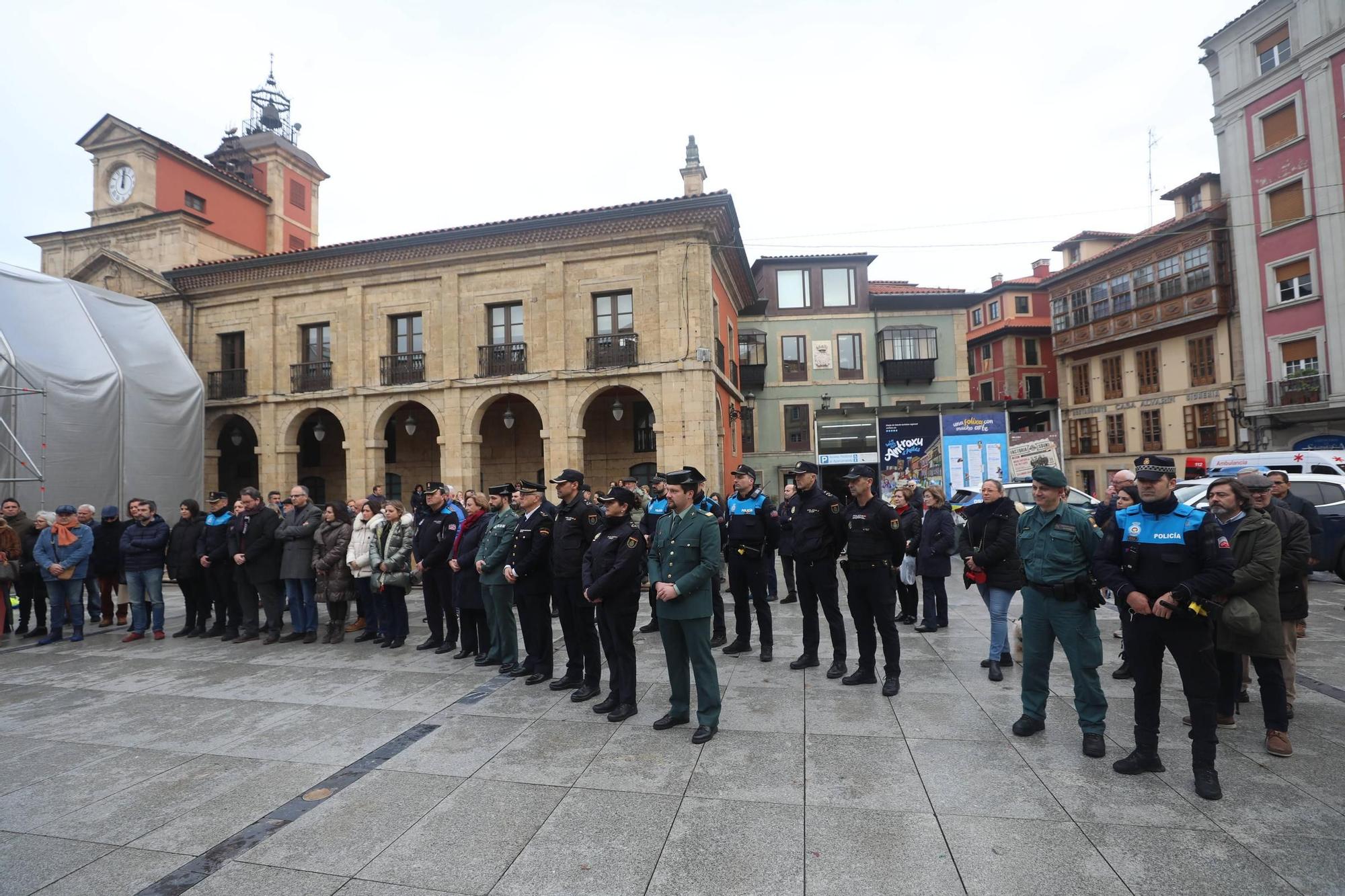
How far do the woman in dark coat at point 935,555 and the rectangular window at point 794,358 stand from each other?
2304cm

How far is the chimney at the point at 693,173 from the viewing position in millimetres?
19984

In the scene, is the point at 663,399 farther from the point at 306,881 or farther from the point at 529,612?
the point at 306,881

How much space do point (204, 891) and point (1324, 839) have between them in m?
5.39

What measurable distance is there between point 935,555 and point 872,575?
245cm

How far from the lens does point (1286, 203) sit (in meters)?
22.8

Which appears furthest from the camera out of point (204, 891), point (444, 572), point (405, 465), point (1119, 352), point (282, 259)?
point (1119, 352)

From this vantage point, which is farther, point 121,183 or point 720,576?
point 121,183

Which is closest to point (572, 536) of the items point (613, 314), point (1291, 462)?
point (613, 314)

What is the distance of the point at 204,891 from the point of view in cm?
305

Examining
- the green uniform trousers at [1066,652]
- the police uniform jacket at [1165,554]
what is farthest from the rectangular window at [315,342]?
the police uniform jacket at [1165,554]

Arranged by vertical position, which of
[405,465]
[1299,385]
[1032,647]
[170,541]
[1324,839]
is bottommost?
[1324,839]

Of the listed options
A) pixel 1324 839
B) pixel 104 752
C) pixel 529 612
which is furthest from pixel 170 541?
pixel 1324 839

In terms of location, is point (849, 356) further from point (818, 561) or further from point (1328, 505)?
point (818, 561)

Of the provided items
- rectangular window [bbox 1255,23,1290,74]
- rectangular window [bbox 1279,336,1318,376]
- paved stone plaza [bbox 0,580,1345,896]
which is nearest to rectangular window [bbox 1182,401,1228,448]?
rectangular window [bbox 1279,336,1318,376]
